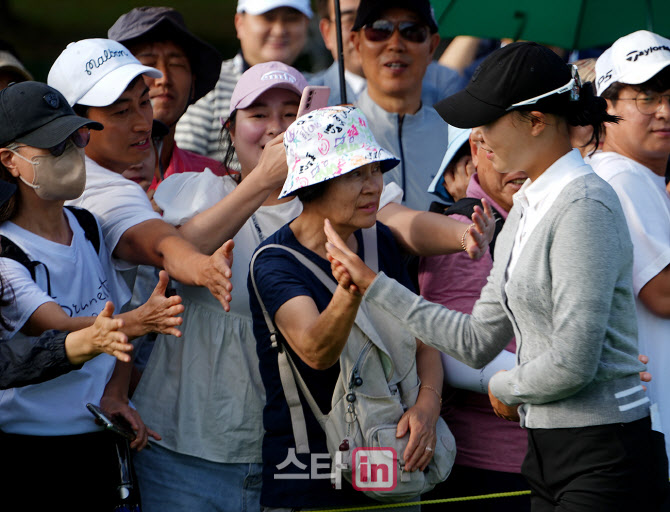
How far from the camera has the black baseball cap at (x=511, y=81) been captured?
246cm

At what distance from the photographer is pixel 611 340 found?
2395mm

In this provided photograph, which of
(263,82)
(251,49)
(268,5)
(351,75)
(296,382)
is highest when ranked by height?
(268,5)

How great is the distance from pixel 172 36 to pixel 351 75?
3.25 feet

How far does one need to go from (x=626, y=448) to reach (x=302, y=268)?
1.17 metres

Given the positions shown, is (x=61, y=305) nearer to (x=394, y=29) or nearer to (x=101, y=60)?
(x=101, y=60)

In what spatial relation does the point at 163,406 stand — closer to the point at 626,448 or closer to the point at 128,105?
the point at 128,105

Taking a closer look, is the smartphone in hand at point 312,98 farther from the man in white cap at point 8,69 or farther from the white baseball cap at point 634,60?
the man in white cap at point 8,69

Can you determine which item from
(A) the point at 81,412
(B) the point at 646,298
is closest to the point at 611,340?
(B) the point at 646,298

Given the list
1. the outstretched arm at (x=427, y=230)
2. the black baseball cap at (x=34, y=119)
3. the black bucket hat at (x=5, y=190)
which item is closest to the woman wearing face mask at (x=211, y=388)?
the outstretched arm at (x=427, y=230)

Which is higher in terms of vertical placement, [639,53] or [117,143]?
[639,53]

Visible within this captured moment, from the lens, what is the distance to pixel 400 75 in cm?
429

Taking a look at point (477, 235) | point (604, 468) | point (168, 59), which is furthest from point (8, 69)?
point (604, 468)

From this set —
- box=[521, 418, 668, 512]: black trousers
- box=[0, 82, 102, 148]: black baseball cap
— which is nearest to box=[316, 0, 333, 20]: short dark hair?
box=[0, 82, 102, 148]: black baseball cap

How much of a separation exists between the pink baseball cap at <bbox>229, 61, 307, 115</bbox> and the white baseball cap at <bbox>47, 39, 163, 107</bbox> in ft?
1.19
